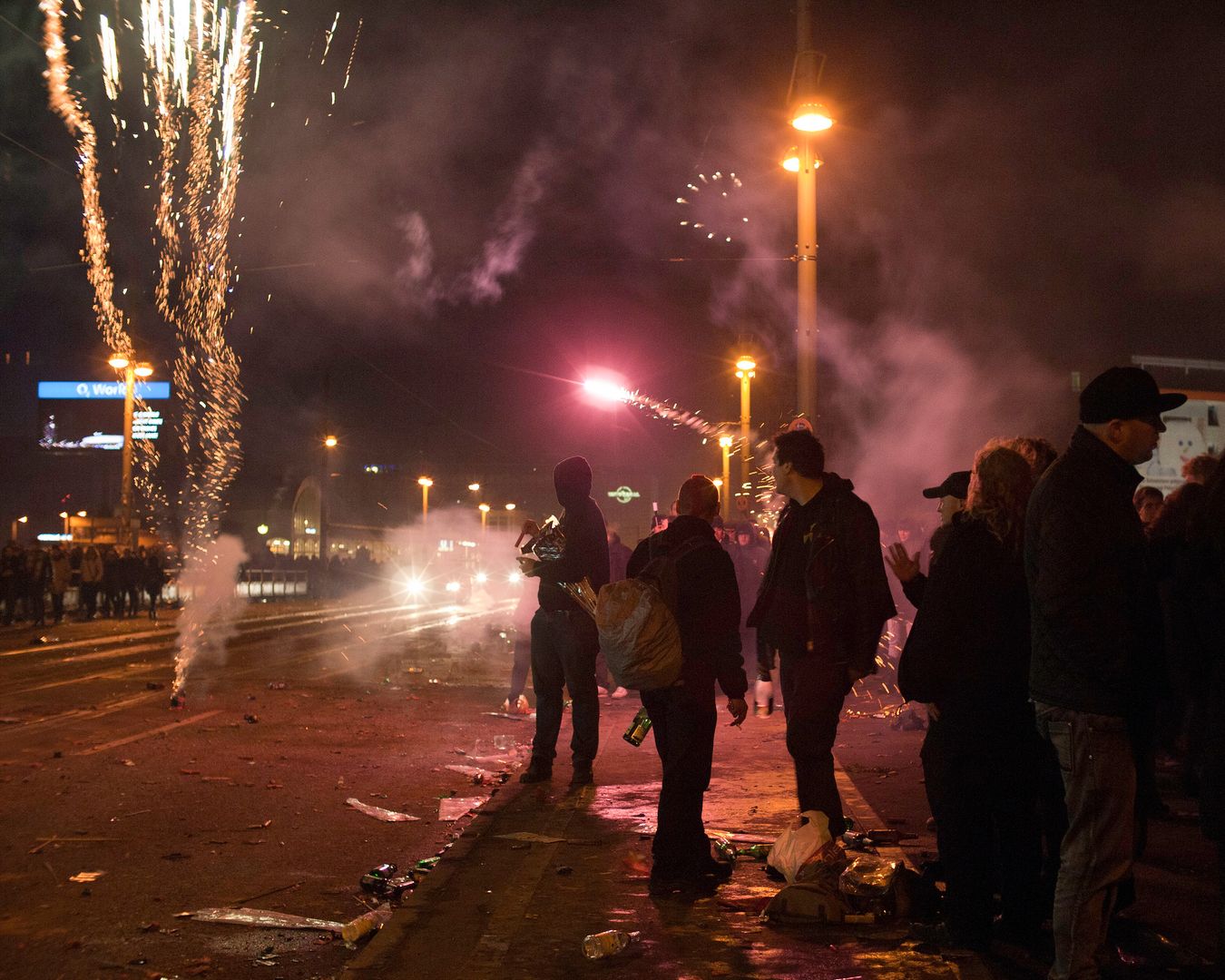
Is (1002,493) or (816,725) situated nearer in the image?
(1002,493)

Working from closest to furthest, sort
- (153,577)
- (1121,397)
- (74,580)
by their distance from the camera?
(1121,397), (74,580), (153,577)

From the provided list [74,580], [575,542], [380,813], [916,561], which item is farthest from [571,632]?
[74,580]

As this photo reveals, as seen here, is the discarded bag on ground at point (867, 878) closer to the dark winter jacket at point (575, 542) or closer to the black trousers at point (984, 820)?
the black trousers at point (984, 820)

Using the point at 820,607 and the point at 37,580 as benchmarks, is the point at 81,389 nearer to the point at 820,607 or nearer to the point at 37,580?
the point at 37,580

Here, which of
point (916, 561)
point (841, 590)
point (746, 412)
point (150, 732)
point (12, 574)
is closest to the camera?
point (841, 590)

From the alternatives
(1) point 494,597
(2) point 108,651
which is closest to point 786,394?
(2) point 108,651

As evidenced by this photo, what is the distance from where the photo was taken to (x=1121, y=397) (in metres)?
3.71

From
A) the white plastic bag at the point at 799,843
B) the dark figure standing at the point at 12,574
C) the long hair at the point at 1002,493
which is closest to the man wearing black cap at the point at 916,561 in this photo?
the long hair at the point at 1002,493

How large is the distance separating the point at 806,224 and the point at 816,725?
6281 mm

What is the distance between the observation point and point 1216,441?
28484mm

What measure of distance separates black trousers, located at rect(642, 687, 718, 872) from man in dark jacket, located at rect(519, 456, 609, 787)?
2.08m

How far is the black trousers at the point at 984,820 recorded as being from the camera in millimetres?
4160

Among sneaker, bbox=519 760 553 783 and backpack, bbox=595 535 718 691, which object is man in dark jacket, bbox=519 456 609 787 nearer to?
sneaker, bbox=519 760 553 783

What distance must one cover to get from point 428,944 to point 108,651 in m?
16.8
